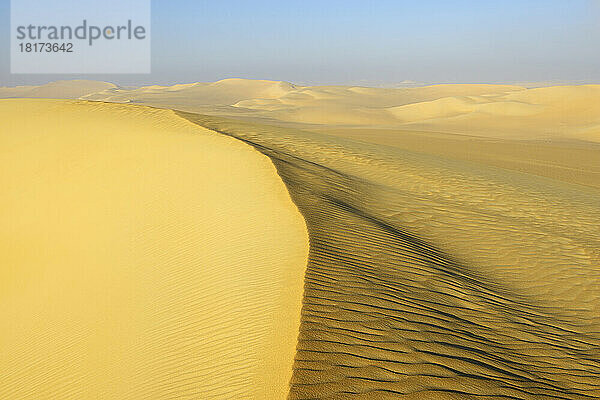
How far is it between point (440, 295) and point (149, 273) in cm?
330

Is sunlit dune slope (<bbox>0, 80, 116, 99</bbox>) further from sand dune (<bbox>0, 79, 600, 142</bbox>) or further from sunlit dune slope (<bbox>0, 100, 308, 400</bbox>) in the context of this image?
sunlit dune slope (<bbox>0, 100, 308, 400</bbox>)

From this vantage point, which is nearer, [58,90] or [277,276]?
[277,276]

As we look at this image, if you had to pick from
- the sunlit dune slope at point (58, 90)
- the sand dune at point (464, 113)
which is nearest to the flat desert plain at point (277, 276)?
the sand dune at point (464, 113)

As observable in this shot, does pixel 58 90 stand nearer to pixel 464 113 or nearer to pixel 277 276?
pixel 464 113

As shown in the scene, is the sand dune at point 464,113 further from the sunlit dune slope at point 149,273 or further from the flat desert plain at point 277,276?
the sunlit dune slope at point 149,273

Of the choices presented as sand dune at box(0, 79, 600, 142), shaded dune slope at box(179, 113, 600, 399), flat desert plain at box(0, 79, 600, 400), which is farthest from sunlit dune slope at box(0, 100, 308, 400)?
sand dune at box(0, 79, 600, 142)

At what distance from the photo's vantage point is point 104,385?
411 centimetres

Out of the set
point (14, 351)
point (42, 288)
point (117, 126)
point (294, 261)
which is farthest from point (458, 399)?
point (117, 126)

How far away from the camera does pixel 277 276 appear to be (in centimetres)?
499

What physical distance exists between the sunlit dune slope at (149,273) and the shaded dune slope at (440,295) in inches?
13.3

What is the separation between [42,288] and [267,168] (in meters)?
4.24

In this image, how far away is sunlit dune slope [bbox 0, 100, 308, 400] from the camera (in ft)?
13.1

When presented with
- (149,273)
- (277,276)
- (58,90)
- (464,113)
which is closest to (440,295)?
(277,276)

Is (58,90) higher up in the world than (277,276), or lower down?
higher up
